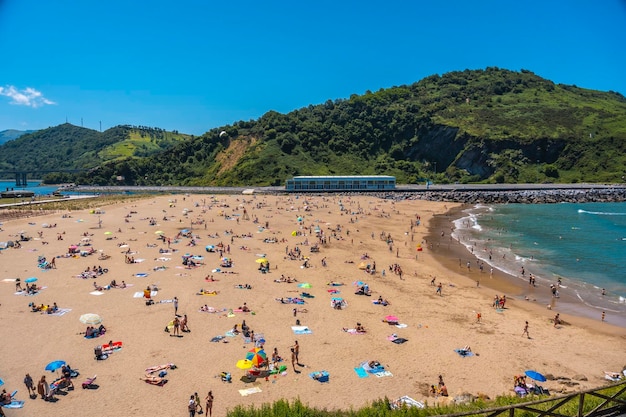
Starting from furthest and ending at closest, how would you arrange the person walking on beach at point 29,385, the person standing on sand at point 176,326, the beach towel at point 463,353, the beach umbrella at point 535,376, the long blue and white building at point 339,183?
the long blue and white building at point 339,183 → the person standing on sand at point 176,326 → the beach towel at point 463,353 → the beach umbrella at point 535,376 → the person walking on beach at point 29,385

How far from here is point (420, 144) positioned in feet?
420

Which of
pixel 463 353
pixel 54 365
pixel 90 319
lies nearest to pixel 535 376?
pixel 463 353

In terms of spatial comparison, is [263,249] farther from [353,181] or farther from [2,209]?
[353,181]

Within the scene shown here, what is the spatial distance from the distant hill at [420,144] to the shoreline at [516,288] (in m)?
73.9

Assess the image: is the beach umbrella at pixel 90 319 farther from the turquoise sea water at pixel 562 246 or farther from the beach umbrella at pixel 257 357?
the turquoise sea water at pixel 562 246

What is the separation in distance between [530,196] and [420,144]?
50.2 metres

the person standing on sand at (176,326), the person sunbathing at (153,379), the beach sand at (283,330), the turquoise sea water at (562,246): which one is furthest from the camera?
the turquoise sea water at (562,246)

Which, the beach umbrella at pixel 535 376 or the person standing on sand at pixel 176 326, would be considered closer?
the beach umbrella at pixel 535 376

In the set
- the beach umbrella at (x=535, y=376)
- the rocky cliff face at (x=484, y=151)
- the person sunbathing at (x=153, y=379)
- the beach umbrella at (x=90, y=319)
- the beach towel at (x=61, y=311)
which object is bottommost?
the beach umbrella at (x=535, y=376)

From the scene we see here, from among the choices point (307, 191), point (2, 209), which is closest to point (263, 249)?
point (2, 209)

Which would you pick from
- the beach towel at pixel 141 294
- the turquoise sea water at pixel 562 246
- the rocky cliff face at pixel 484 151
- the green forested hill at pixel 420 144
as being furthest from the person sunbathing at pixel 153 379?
the rocky cliff face at pixel 484 151

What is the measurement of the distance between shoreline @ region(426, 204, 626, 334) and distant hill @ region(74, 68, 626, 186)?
7393 centimetres

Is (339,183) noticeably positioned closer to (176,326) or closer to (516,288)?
(516,288)

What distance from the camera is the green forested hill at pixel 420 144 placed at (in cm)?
11094
